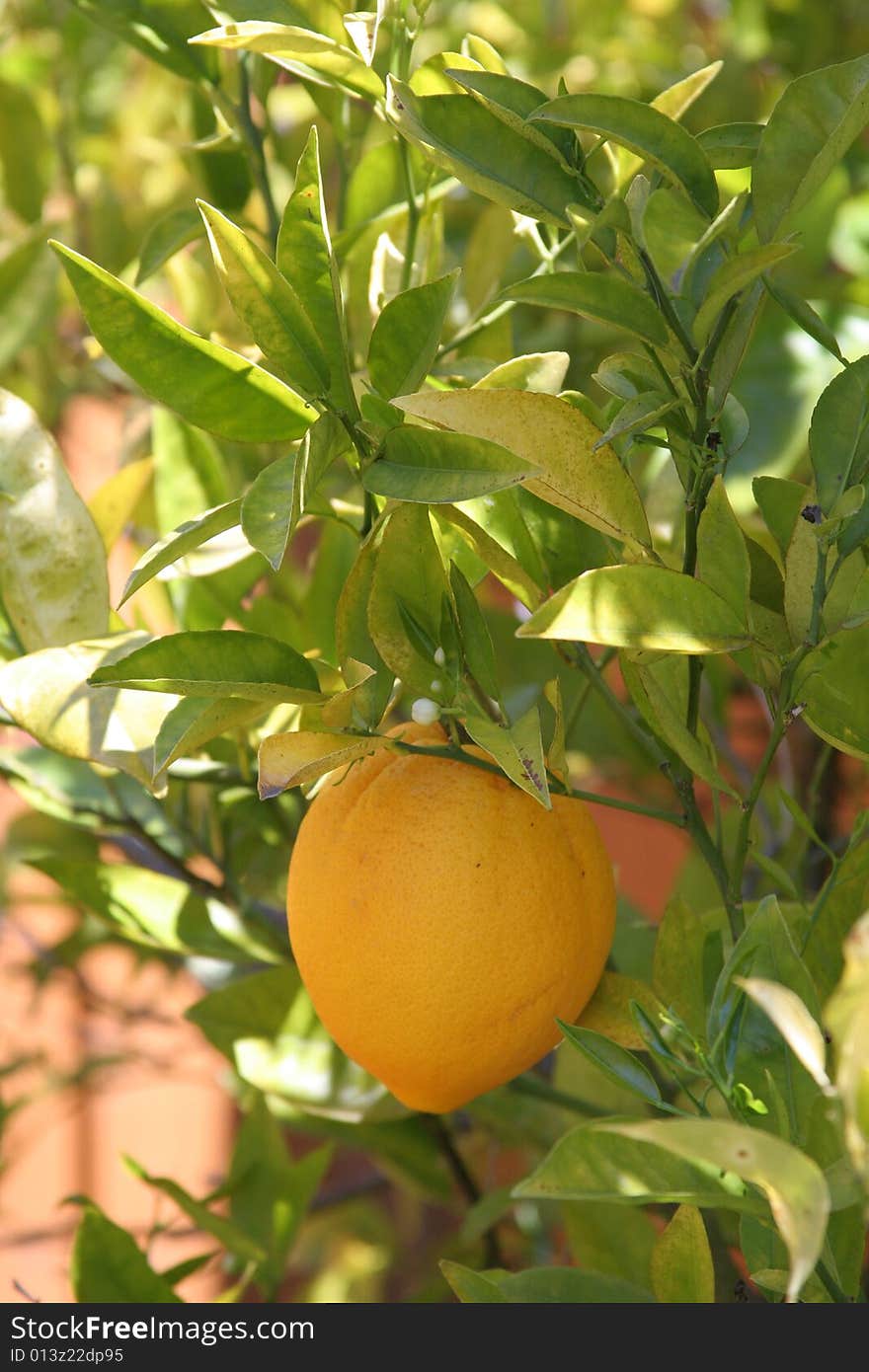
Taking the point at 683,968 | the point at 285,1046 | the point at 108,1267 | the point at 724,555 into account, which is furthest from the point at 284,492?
the point at 108,1267

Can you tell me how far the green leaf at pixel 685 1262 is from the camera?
1.55 feet

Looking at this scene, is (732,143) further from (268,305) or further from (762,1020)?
(762,1020)

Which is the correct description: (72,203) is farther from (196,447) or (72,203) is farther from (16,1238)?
(16,1238)

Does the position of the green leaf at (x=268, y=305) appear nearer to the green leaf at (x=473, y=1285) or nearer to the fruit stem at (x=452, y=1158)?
the green leaf at (x=473, y=1285)

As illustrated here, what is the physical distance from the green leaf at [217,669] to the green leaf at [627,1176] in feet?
0.56

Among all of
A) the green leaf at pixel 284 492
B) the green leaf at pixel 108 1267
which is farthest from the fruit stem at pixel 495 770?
the green leaf at pixel 108 1267

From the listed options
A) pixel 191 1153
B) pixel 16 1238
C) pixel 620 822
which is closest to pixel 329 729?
pixel 16 1238

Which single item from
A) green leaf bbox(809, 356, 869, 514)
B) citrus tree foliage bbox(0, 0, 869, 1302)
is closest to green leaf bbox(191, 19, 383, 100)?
citrus tree foliage bbox(0, 0, 869, 1302)

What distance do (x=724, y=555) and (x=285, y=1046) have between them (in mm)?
368

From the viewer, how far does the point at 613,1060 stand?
431 millimetres

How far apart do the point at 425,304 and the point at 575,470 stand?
0.07 metres

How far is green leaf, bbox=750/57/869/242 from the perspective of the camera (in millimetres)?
405

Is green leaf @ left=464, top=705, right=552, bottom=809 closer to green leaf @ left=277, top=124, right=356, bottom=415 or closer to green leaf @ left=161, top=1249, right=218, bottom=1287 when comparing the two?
green leaf @ left=277, top=124, right=356, bottom=415
